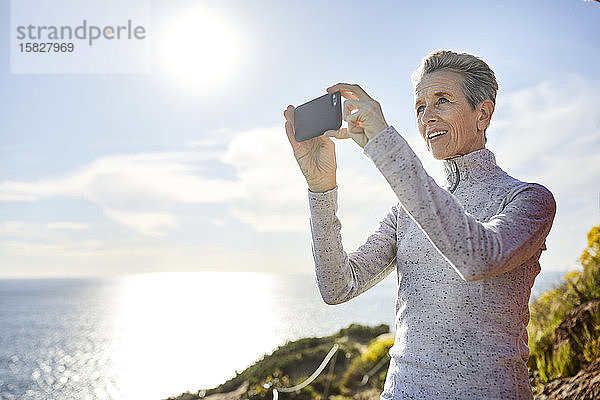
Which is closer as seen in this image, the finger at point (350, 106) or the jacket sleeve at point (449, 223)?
the jacket sleeve at point (449, 223)

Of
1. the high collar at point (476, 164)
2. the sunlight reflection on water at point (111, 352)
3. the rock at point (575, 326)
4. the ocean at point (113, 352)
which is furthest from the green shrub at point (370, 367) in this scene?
the high collar at point (476, 164)

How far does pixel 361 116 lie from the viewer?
→ 0.81 m

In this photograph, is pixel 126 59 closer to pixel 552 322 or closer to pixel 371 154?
pixel 552 322

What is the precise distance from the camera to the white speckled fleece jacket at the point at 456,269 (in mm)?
732

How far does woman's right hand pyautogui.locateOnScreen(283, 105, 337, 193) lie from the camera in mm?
1001

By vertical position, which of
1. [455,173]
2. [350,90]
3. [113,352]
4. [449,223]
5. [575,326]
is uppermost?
[350,90]

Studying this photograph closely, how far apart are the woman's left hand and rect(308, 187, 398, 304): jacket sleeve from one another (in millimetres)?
165

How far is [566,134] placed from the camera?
6129 mm

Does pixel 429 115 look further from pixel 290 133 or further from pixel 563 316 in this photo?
pixel 563 316

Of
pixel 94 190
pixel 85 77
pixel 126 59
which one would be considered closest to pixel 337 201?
pixel 126 59

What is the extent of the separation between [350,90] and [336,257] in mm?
315

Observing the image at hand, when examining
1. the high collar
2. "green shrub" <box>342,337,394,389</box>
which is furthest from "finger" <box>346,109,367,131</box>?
"green shrub" <box>342,337,394,389</box>

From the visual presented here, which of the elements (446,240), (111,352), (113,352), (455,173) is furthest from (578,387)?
(113,352)

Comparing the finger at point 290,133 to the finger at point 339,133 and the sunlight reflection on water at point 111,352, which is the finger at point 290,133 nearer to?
the finger at point 339,133
